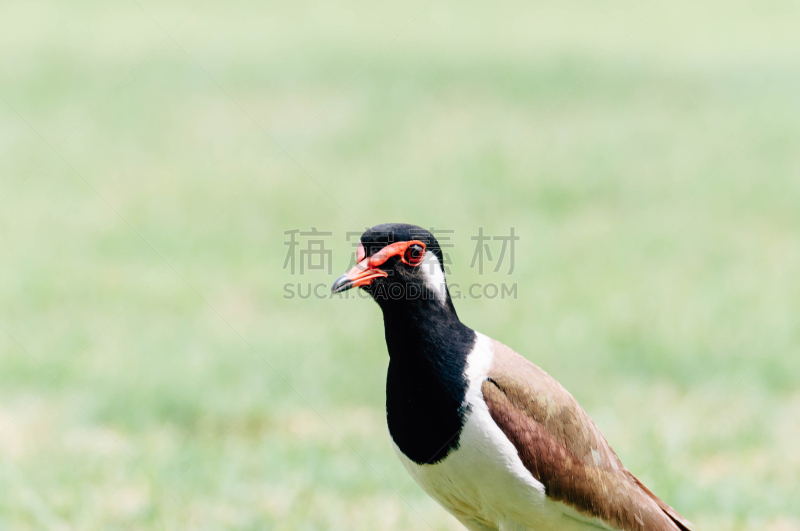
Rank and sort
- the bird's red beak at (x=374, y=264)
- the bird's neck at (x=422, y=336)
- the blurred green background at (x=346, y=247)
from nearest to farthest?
the bird's red beak at (x=374, y=264), the bird's neck at (x=422, y=336), the blurred green background at (x=346, y=247)

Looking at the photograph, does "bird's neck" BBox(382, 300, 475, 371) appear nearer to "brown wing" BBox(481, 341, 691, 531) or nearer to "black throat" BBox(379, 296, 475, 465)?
"black throat" BBox(379, 296, 475, 465)

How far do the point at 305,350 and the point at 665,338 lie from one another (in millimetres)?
3656

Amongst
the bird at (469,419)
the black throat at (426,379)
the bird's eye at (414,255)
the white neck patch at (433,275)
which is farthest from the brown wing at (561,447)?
the bird's eye at (414,255)

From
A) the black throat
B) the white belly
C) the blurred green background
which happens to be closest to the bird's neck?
the black throat

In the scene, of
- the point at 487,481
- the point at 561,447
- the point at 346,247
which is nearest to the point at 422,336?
the point at 487,481

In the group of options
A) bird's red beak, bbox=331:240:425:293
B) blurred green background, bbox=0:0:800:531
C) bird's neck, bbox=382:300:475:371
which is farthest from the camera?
blurred green background, bbox=0:0:800:531

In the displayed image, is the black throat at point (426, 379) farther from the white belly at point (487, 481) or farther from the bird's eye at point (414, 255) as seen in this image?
the bird's eye at point (414, 255)

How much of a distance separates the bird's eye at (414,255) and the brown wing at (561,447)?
2.08 feet

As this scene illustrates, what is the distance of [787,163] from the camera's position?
46.2 feet

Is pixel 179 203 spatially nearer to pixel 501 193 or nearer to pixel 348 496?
pixel 501 193

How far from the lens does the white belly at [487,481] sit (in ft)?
12.6

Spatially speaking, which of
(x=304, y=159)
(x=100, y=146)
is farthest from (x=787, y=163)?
(x=100, y=146)

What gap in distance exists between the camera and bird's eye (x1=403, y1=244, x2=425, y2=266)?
153 inches

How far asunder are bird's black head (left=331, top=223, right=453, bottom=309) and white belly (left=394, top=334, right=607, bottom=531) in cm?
43
